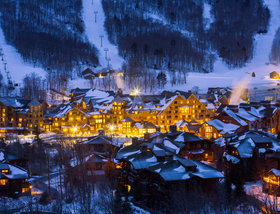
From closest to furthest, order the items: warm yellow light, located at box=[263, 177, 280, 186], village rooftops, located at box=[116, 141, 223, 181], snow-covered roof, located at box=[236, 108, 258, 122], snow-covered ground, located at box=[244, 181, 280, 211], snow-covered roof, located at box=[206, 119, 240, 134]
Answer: village rooftops, located at box=[116, 141, 223, 181]
snow-covered ground, located at box=[244, 181, 280, 211]
warm yellow light, located at box=[263, 177, 280, 186]
snow-covered roof, located at box=[206, 119, 240, 134]
snow-covered roof, located at box=[236, 108, 258, 122]

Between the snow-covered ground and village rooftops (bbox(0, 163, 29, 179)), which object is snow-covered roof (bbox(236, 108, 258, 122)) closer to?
the snow-covered ground

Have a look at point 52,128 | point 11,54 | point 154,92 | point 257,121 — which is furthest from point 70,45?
point 257,121

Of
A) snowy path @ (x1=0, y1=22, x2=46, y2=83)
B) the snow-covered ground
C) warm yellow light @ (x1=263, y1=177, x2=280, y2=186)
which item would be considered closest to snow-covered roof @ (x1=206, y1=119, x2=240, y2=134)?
the snow-covered ground

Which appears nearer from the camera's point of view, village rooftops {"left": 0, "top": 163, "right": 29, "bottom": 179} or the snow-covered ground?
the snow-covered ground

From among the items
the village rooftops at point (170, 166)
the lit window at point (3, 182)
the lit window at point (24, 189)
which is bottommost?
the lit window at point (24, 189)

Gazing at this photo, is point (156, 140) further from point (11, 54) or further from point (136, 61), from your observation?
point (11, 54)

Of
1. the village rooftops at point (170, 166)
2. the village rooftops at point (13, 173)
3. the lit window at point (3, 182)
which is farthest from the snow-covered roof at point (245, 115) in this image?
the lit window at point (3, 182)

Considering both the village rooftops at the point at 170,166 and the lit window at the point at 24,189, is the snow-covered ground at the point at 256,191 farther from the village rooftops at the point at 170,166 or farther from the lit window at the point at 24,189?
the lit window at the point at 24,189

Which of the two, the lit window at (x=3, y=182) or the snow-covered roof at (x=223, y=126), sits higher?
the snow-covered roof at (x=223, y=126)

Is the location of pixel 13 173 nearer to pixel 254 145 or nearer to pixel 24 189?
pixel 24 189
